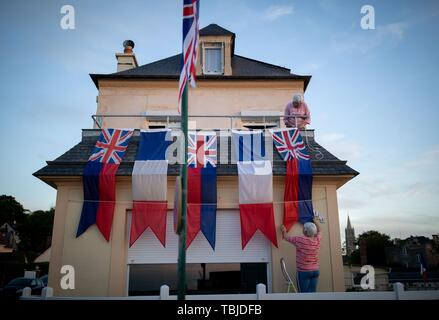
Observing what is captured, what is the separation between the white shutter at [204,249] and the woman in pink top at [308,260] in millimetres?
1209

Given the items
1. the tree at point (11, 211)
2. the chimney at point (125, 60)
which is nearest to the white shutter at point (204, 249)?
the chimney at point (125, 60)

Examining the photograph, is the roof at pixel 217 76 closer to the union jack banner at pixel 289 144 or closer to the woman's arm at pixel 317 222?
the union jack banner at pixel 289 144

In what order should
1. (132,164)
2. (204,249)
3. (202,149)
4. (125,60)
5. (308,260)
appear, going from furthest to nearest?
(125,60)
(202,149)
(132,164)
(204,249)
(308,260)

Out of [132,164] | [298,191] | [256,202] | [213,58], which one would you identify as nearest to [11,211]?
[213,58]

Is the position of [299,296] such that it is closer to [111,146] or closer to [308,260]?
[308,260]

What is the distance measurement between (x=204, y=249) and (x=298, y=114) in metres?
5.53

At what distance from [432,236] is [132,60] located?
6683 cm

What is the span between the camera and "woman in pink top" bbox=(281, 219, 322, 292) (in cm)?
827

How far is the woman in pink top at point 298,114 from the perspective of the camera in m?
10.8

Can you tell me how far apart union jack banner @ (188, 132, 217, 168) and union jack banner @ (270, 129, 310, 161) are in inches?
80.9

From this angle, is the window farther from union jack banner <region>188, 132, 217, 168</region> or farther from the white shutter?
the white shutter

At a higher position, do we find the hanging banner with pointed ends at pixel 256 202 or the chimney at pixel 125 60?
the chimney at pixel 125 60

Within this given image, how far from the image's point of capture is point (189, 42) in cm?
575
